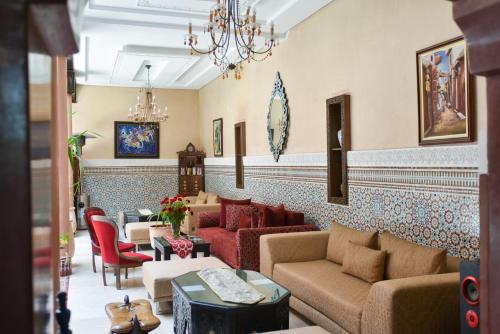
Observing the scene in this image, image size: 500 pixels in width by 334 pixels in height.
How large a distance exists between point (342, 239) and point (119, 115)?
8.84 metres

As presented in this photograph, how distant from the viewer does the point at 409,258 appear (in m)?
4.32

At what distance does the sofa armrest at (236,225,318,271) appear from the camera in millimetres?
6301

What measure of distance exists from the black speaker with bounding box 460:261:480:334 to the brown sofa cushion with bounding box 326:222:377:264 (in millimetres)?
2168

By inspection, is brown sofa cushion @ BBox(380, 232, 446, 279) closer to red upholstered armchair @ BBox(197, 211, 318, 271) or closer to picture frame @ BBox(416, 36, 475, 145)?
picture frame @ BBox(416, 36, 475, 145)

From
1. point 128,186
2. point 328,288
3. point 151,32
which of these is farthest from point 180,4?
point 128,186

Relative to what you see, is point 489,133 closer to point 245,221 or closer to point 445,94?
point 445,94

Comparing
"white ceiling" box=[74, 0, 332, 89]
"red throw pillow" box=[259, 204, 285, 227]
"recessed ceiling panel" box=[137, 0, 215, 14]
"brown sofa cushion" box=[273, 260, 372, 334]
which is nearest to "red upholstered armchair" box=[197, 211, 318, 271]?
"red throw pillow" box=[259, 204, 285, 227]

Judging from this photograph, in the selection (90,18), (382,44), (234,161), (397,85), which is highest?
(90,18)

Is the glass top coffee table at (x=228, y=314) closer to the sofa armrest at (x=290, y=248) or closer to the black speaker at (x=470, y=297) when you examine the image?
the sofa armrest at (x=290, y=248)

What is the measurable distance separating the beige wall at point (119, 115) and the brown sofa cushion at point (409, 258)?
9.22 metres

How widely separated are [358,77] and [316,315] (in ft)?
9.36

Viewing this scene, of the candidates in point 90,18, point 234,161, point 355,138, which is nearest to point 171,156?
Result: point 234,161

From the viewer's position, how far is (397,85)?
16.7 ft

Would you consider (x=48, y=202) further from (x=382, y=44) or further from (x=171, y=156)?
(x=171, y=156)
